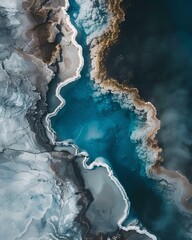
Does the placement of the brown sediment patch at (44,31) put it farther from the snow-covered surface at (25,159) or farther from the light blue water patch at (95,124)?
the light blue water patch at (95,124)

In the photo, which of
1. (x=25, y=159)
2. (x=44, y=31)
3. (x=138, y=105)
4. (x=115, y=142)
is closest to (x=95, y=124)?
(x=115, y=142)

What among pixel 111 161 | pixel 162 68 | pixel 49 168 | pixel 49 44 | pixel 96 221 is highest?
pixel 162 68

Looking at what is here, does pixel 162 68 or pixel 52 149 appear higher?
pixel 162 68

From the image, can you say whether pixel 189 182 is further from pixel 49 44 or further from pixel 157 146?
pixel 49 44

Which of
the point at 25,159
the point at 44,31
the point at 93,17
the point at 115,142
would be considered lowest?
the point at 25,159

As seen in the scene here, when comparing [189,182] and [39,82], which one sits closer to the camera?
[39,82]

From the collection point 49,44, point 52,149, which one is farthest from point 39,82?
point 52,149

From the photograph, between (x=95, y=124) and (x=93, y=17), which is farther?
(x=95, y=124)

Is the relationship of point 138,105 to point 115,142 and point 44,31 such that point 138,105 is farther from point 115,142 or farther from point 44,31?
point 44,31
